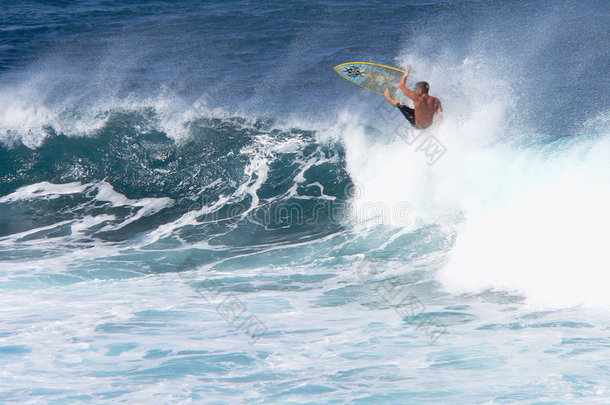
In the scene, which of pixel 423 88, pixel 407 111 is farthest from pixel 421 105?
pixel 423 88

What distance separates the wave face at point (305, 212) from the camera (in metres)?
7.77

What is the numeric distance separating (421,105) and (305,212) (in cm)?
394

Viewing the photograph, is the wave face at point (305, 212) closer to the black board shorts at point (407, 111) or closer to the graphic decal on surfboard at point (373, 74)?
the graphic decal on surfboard at point (373, 74)

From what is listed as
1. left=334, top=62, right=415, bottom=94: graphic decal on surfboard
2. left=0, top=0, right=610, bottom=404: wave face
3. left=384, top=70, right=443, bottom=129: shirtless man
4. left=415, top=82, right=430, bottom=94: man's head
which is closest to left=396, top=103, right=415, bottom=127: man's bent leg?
left=384, top=70, right=443, bottom=129: shirtless man

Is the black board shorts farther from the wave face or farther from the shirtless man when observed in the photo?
the wave face

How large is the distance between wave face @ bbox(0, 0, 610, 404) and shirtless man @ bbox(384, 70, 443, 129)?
1971 millimetres

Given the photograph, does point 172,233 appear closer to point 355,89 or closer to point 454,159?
point 454,159

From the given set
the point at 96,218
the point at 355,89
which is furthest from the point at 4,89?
the point at 355,89

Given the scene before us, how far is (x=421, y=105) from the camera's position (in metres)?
11.9

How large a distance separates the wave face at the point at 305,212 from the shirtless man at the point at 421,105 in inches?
77.6

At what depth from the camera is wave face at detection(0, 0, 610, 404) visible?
7773mm

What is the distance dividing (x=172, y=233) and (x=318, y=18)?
48.6ft

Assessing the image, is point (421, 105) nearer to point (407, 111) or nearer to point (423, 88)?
point (407, 111)

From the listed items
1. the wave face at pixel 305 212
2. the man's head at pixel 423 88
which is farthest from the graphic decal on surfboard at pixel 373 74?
the man's head at pixel 423 88
